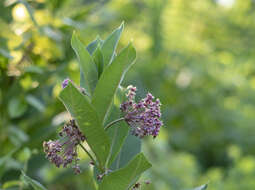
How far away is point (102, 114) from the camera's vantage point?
1.13m

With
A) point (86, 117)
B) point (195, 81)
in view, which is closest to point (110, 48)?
point (86, 117)

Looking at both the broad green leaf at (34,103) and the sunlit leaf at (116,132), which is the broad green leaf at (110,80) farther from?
the broad green leaf at (34,103)

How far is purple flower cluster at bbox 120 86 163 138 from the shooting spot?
1044 mm

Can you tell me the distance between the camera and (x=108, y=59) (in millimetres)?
1162

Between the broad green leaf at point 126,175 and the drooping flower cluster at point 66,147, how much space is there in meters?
0.08

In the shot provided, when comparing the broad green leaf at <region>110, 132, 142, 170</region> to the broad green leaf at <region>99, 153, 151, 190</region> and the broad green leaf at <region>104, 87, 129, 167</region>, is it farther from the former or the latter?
the broad green leaf at <region>99, 153, 151, 190</region>

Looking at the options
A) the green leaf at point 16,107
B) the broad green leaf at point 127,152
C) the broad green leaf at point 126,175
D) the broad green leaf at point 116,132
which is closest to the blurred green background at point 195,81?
the green leaf at point 16,107

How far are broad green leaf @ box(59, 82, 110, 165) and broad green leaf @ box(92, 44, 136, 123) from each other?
4cm

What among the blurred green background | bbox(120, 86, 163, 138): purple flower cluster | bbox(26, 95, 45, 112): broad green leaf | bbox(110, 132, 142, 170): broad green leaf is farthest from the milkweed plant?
the blurred green background

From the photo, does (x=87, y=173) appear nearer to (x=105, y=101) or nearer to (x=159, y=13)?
(x=105, y=101)

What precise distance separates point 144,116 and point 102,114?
13 centimetres

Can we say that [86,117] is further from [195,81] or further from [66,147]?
[195,81]

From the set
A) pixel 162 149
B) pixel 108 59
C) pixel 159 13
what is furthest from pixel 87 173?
pixel 159 13

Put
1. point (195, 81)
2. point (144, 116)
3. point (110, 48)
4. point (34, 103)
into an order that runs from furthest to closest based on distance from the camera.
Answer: point (195, 81) → point (34, 103) → point (110, 48) → point (144, 116)
